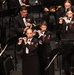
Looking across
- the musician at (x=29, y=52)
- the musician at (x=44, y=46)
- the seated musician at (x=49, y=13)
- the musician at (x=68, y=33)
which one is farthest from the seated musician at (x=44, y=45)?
the seated musician at (x=49, y=13)

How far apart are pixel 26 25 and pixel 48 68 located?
61.0 inches

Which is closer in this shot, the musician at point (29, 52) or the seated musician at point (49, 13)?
the musician at point (29, 52)

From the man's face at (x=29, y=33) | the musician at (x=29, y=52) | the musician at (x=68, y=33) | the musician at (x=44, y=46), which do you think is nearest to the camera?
the man's face at (x=29, y=33)

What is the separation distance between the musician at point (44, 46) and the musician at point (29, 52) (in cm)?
33

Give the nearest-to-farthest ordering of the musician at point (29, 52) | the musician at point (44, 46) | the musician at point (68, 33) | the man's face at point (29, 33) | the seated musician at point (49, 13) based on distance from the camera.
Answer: the man's face at point (29, 33) < the musician at point (29, 52) < the musician at point (68, 33) < the musician at point (44, 46) < the seated musician at point (49, 13)

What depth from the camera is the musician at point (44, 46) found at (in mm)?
8992

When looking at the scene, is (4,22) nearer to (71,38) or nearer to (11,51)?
(11,51)

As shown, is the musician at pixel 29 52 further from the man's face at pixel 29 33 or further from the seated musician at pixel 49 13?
the seated musician at pixel 49 13

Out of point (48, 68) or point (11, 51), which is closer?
point (48, 68)

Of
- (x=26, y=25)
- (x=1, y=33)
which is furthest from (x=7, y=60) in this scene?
(x=1, y=33)

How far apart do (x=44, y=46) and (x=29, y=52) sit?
26.0 inches

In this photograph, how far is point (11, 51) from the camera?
11547mm

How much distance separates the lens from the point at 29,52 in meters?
8.66

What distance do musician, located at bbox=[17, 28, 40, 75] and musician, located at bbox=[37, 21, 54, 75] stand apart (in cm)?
33
